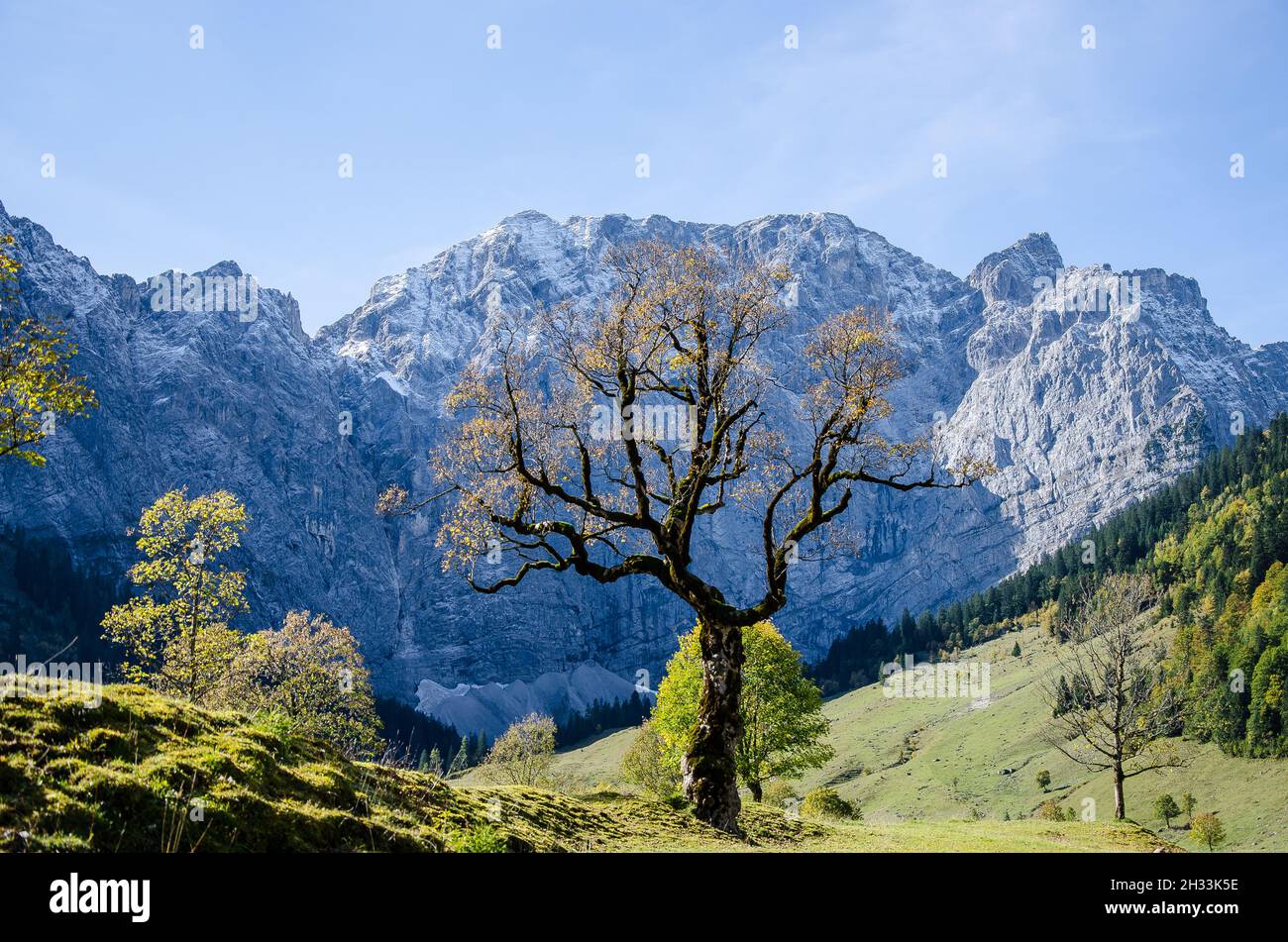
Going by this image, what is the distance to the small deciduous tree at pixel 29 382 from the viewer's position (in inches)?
969

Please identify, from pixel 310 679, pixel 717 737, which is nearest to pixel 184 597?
pixel 310 679

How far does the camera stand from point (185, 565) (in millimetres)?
43594

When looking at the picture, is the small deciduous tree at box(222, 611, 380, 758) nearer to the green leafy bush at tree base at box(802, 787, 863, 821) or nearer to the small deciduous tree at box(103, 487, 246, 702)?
the small deciduous tree at box(103, 487, 246, 702)

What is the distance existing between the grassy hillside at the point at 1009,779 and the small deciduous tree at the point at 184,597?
52931 mm

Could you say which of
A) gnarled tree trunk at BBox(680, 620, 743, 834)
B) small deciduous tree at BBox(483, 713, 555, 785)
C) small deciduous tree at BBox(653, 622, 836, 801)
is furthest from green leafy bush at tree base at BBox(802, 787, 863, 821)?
small deciduous tree at BBox(483, 713, 555, 785)

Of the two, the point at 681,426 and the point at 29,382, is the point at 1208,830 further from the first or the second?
the point at 29,382

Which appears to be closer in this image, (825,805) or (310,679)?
(310,679)

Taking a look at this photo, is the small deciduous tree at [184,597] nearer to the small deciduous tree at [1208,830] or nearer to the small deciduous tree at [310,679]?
the small deciduous tree at [310,679]

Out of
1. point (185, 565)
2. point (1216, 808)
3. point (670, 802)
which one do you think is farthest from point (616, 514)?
point (1216, 808)

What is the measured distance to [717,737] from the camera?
2725cm

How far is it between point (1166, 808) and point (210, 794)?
134474mm

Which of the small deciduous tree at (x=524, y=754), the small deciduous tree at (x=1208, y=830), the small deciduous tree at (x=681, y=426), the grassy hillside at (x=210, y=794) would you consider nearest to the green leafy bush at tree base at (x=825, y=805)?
the small deciduous tree at (x=681, y=426)
